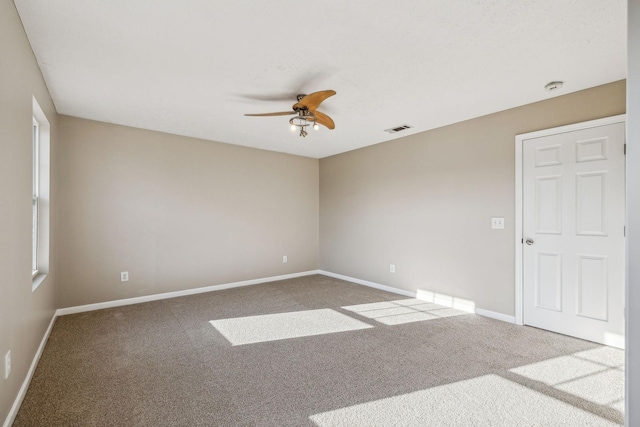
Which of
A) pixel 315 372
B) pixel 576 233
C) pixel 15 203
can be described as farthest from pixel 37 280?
pixel 576 233

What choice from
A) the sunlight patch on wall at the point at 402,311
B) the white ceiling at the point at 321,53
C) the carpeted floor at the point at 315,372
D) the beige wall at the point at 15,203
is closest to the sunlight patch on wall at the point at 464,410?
the carpeted floor at the point at 315,372

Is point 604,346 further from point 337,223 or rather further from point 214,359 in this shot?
point 337,223

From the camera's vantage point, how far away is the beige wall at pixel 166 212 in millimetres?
3719

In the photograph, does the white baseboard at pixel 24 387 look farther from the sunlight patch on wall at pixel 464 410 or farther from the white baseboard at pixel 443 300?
the white baseboard at pixel 443 300

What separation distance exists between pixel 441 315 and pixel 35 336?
3978 mm

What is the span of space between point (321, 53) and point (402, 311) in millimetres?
3065

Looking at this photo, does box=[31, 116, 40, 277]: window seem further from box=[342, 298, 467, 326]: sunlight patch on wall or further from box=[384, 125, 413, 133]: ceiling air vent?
box=[384, 125, 413, 133]: ceiling air vent

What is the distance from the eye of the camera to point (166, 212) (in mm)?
4352

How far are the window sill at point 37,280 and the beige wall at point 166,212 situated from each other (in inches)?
33.2

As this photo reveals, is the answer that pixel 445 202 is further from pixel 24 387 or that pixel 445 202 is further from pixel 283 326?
pixel 24 387

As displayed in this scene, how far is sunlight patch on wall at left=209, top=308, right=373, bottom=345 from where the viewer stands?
2996 mm

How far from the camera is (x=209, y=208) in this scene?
4.75m

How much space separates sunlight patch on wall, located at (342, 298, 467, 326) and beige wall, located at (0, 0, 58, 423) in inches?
119

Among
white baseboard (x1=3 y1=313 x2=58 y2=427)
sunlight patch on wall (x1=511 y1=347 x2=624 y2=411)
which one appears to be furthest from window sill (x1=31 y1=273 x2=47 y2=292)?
sunlight patch on wall (x1=511 y1=347 x2=624 y2=411)
